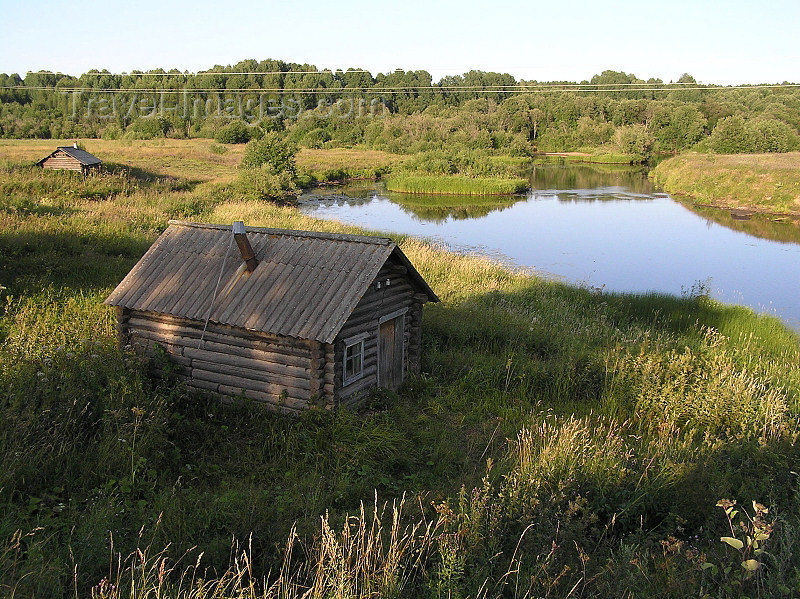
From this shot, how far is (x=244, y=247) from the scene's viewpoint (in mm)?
9984

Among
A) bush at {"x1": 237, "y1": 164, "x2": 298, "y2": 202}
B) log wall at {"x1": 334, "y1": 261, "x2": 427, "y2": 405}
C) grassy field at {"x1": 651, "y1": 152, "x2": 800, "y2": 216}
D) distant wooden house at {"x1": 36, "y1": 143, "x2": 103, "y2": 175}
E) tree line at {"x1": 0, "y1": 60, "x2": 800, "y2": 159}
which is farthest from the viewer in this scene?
tree line at {"x1": 0, "y1": 60, "x2": 800, "y2": 159}

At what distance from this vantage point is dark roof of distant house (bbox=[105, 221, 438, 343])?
907 centimetres

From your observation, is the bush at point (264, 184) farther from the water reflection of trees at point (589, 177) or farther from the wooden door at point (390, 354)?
the wooden door at point (390, 354)

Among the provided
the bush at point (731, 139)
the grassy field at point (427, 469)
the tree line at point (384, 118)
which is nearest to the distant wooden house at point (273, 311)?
the grassy field at point (427, 469)

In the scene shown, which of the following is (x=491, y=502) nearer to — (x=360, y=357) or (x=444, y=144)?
(x=360, y=357)

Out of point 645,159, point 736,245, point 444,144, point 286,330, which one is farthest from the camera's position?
point 645,159

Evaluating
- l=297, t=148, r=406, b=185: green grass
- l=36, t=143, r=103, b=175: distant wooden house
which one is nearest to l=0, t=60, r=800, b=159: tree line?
l=297, t=148, r=406, b=185: green grass

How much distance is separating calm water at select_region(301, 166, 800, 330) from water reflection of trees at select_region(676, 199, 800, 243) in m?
0.06

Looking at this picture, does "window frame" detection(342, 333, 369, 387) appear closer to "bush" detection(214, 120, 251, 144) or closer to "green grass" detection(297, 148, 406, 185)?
"green grass" detection(297, 148, 406, 185)

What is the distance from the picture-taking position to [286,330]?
8.88 meters

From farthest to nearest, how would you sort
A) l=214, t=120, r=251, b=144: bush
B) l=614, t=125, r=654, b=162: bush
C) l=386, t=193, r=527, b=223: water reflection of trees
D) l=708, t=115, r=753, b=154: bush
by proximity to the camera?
l=614, t=125, r=654, b=162: bush
l=214, t=120, r=251, b=144: bush
l=708, t=115, r=753, b=154: bush
l=386, t=193, r=527, b=223: water reflection of trees

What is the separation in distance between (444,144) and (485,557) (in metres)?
65.5

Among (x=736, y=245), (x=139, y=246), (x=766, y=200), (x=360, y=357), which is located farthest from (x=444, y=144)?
(x=360, y=357)

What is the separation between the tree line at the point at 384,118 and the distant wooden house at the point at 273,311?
181ft
